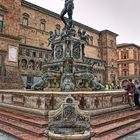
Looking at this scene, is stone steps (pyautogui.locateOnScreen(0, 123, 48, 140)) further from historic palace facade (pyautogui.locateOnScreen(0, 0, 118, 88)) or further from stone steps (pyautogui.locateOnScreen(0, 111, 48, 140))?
historic palace facade (pyautogui.locateOnScreen(0, 0, 118, 88))

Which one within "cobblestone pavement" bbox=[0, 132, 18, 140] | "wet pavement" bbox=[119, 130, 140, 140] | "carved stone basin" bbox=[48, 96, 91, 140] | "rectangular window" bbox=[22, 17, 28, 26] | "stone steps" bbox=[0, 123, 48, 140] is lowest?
"cobblestone pavement" bbox=[0, 132, 18, 140]

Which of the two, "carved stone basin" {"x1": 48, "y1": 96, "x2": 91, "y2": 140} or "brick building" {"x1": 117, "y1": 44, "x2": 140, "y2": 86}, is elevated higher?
"brick building" {"x1": 117, "y1": 44, "x2": 140, "y2": 86}

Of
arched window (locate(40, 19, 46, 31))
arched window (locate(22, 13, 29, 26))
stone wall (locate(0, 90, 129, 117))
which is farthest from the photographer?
arched window (locate(40, 19, 46, 31))

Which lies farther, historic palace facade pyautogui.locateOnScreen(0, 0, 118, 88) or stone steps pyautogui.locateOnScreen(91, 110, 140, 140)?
historic palace facade pyautogui.locateOnScreen(0, 0, 118, 88)

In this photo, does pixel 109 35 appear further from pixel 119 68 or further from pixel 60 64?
pixel 60 64

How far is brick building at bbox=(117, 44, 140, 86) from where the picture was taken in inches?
2489

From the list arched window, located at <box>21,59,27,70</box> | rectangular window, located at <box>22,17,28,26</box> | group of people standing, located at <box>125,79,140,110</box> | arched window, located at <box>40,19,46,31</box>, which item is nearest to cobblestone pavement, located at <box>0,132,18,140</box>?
group of people standing, located at <box>125,79,140,110</box>

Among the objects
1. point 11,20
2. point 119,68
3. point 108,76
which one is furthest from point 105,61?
point 11,20

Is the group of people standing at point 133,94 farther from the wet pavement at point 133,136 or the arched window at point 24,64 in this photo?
the arched window at point 24,64

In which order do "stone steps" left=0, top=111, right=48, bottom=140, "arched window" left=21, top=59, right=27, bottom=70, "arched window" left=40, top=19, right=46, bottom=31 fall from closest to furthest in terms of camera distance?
"stone steps" left=0, top=111, right=48, bottom=140, "arched window" left=21, top=59, right=27, bottom=70, "arched window" left=40, top=19, right=46, bottom=31

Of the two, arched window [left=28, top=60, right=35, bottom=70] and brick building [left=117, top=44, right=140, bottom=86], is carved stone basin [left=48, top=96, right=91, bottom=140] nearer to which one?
arched window [left=28, top=60, right=35, bottom=70]

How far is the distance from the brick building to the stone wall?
5471cm

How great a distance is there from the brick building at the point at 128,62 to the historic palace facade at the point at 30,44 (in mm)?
11061

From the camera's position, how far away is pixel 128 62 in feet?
211
